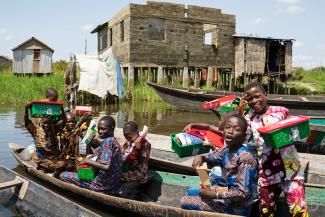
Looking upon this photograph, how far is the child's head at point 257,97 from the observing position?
3.32 meters

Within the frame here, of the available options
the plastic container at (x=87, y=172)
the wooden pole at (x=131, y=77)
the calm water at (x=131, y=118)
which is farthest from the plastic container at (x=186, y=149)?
the wooden pole at (x=131, y=77)

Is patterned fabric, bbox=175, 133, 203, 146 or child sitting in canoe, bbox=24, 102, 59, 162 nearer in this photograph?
patterned fabric, bbox=175, 133, 203, 146

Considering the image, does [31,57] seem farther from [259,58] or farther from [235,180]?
[235,180]

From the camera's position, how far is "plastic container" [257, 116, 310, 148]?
2848 mm

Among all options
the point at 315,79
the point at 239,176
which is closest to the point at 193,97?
the point at 239,176

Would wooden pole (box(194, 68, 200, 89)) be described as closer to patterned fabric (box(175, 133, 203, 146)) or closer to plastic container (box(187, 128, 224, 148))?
plastic container (box(187, 128, 224, 148))

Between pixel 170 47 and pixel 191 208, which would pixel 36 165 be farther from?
pixel 170 47

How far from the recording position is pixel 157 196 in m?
4.89

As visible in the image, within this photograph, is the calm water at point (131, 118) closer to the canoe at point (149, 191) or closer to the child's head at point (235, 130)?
the canoe at point (149, 191)

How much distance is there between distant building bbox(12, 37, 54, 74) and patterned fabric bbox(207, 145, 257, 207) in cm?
2342

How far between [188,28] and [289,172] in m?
16.8

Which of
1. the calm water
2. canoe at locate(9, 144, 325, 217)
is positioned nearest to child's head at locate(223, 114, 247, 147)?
canoe at locate(9, 144, 325, 217)

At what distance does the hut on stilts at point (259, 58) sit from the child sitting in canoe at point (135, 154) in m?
15.6

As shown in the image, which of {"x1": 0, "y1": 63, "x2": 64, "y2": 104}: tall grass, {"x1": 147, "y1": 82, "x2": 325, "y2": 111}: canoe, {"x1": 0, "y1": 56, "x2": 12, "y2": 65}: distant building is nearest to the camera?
{"x1": 147, "y1": 82, "x2": 325, "y2": 111}: canoe
